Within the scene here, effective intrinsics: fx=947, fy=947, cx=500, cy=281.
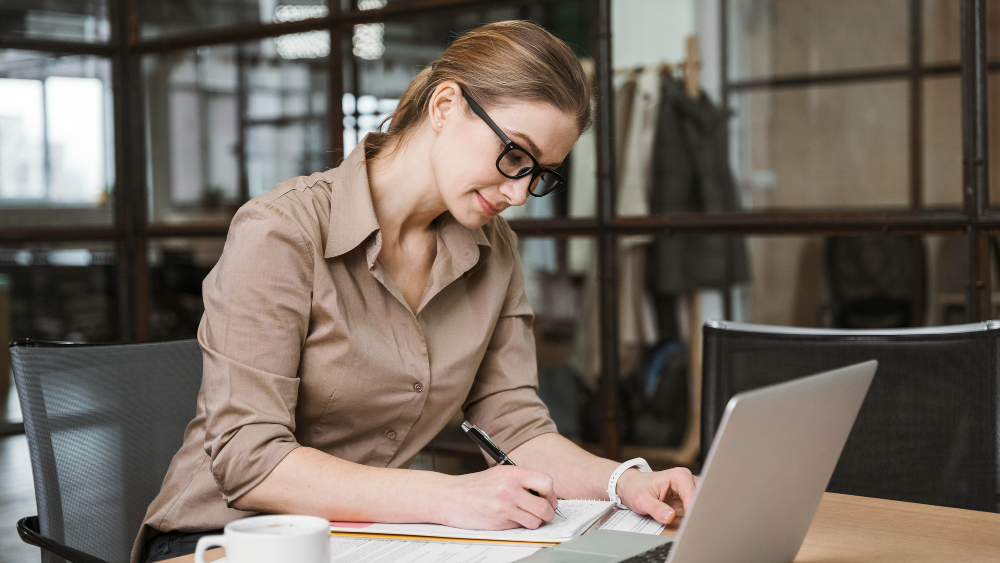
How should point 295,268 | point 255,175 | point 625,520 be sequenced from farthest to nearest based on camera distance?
1. point 255,175
2. point 295,268
3. point 625,520

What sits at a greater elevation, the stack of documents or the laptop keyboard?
the laptop keyboard

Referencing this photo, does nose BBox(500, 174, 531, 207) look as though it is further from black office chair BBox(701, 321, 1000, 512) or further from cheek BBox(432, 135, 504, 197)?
black office chair BBox(701, 321, 1000, 512)

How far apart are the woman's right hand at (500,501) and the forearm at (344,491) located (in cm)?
2

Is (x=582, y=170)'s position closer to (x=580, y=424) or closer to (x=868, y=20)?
(x=580, y=424)

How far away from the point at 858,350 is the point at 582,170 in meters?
1.86

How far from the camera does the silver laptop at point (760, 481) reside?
70 centimetres

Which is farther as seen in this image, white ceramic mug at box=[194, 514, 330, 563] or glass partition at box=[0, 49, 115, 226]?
glass partition at box=[0, 49, 115, 226]

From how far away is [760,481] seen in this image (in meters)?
0.77

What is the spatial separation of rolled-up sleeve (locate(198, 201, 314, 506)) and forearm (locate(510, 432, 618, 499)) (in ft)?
1.24

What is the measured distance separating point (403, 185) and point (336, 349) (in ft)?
0.92

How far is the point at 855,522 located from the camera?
3.55ft

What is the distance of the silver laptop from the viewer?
0.70 metres

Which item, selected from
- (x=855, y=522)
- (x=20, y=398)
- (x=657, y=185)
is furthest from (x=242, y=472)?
(x=657, y=185)

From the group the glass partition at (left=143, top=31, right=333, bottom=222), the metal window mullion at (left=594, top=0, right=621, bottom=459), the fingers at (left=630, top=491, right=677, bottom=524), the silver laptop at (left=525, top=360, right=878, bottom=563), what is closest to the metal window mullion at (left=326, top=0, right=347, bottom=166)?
the glass partition at (left=143, top=31, right=333, bottom=222)
